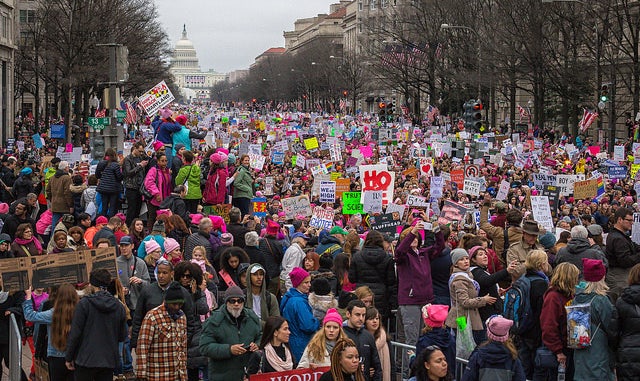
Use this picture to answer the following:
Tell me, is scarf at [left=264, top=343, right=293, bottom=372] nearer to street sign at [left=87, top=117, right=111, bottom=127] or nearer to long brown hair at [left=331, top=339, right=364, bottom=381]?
long brown hair at [left=331, top=339, right=364, bottom=381]

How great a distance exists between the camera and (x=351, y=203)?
19.4 m

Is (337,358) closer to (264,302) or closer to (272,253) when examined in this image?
(264,302)

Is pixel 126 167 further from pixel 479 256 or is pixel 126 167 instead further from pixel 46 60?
pixel 46 60

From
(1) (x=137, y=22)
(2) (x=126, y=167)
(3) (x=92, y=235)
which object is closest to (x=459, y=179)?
(2) (x=126, y=167)

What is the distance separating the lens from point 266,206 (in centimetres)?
2078

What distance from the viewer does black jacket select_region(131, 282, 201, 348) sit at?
9.66 metres

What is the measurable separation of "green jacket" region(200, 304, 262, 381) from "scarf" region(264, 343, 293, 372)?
0.56m

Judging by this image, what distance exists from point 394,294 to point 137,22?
5749 cm

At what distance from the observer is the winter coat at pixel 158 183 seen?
672 inches

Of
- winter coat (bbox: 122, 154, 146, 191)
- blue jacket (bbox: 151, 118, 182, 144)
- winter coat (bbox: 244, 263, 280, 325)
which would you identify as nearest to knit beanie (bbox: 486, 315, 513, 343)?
winter coat (bbox: 244, 263, 280, 325)

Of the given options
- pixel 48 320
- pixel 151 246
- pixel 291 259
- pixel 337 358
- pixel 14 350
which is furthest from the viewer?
pixel 291 259

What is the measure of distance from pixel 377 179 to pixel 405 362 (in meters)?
9.59

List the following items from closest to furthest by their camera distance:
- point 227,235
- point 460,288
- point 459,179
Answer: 1. point 460,288
2. point 227,235
3. point 459,179

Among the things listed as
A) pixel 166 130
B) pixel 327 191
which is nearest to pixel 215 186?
pixel 166 130
